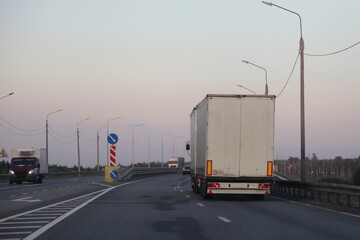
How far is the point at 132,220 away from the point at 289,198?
47.2 ft

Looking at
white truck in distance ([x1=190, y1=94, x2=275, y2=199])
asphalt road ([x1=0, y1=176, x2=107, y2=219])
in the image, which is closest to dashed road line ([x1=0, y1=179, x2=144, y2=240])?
asphalt road ([x1=0, y1=176, x2=107, y2=219])

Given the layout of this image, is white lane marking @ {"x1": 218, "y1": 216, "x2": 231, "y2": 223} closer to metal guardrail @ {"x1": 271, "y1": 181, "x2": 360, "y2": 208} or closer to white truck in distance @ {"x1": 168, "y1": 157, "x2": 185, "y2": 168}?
metal guardrail @ {"x1": 271, "y1": 181, "x2": 360, "y2": 208}

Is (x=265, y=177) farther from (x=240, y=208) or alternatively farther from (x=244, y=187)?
(x=240, y=208)

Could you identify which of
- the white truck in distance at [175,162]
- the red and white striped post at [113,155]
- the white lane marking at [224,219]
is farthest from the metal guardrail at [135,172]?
A: the white lane marking at [224,219]

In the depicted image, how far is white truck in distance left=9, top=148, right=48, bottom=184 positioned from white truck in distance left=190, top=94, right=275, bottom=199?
31.2 metres

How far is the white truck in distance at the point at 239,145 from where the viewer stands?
24516 millimetres

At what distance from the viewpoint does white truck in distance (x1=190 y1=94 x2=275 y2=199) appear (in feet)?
80.4

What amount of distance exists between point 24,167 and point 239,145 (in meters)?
32.2

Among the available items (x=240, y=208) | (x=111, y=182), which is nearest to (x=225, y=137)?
(x=240, y=208)

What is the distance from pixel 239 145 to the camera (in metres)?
24.7

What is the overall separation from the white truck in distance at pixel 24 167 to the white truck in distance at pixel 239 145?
3120 cm

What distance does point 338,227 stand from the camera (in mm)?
14773

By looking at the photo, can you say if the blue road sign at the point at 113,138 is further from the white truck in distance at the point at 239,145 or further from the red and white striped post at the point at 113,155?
the white truck in distance at the point at 239,145

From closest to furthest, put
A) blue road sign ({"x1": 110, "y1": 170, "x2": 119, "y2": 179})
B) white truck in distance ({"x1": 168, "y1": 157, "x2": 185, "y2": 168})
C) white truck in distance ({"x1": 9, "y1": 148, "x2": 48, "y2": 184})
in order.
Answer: blue road sign ({"x1": 110, "y1": 170, "x2": 119, "y2": 179}) < white truck in distance ({"x1": 9, "y1": 148, "x2": 48, "y2": 184}) < white truck in distance ({"x1": 168, "y1": 157, "x2": 185, "y2": 168})
